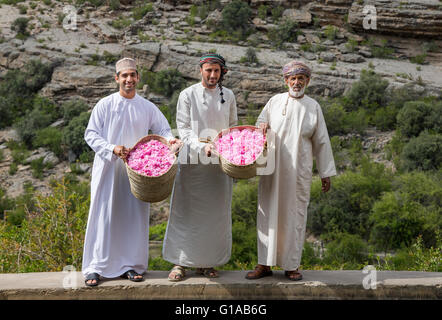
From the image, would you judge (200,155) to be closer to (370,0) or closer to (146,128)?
(146,128)

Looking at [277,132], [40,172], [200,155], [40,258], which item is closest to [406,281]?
[277,132]

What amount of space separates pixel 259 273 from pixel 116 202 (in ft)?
4.66

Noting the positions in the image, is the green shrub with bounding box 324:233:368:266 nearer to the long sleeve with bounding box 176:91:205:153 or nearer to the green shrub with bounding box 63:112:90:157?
the long sleeve with bounding box 176:91:205:153

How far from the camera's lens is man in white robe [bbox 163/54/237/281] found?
149 inches

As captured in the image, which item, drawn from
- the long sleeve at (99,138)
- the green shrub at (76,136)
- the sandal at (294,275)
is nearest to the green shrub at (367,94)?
the green shrub at (76,136)

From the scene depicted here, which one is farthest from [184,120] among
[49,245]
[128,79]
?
[49,245]

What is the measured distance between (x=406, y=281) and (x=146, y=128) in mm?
2763

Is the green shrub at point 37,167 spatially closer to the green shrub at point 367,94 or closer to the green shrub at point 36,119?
→ the green shrub at point 36,119

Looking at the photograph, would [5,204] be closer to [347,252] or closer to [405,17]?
Result: [347,252]

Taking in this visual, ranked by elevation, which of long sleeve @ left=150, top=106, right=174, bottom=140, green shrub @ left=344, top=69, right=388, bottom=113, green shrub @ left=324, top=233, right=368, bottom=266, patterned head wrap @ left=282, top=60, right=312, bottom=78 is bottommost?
green shrub @ left=324, top=233, right=368, bottom=266

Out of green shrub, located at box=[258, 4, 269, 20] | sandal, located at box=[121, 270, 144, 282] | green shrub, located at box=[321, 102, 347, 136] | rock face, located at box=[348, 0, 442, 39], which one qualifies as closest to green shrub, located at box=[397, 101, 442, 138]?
green shrub, located at box=[321, 102, 347, 136]

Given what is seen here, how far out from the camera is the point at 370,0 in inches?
950

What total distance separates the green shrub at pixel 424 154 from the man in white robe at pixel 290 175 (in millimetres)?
11545

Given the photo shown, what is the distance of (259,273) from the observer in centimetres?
388
